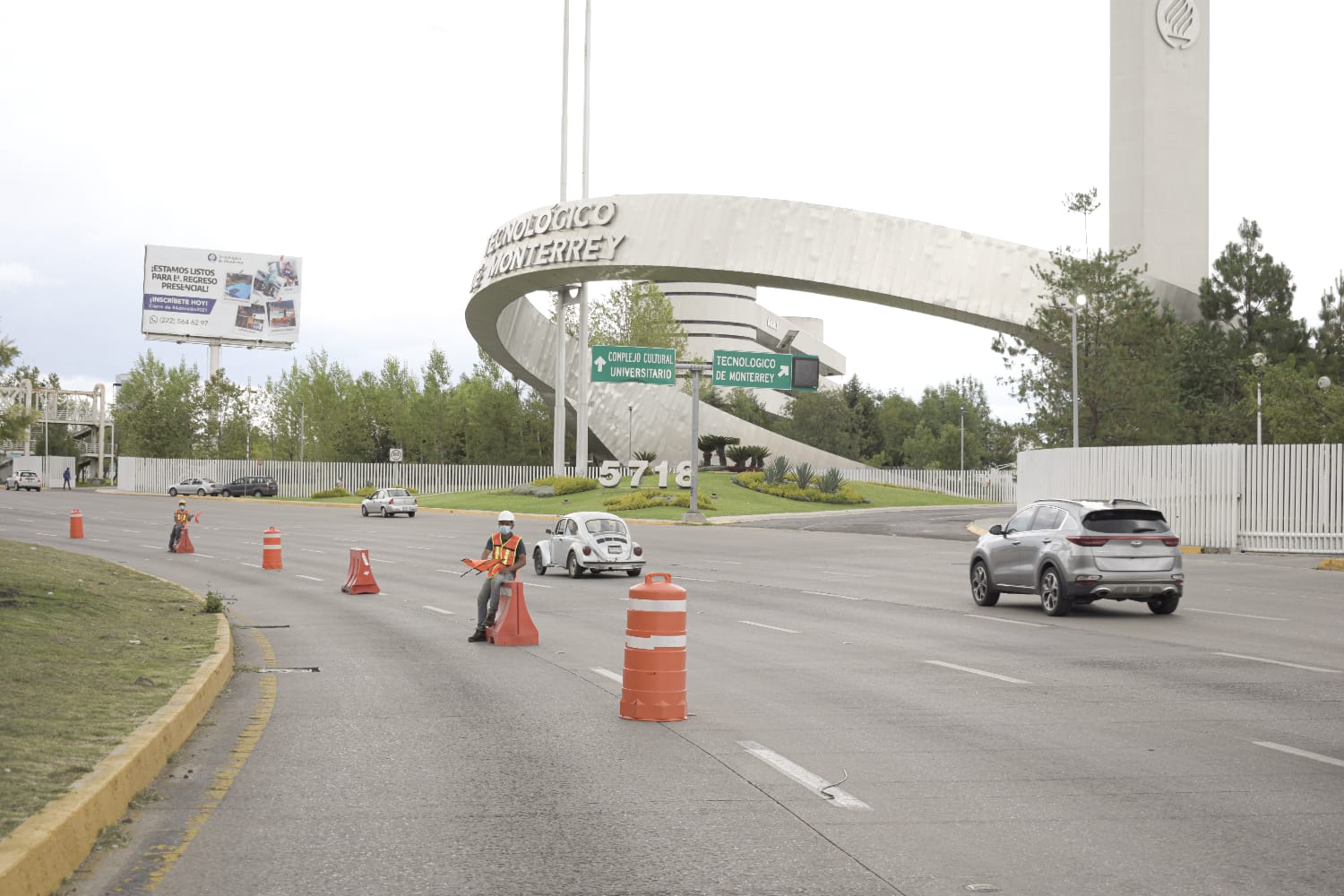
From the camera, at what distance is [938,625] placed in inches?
727

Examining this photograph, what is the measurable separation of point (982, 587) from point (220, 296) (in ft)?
299

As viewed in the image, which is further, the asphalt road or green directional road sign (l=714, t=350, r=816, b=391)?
green directional road sign (l=714, t=350, r=816, b=391)

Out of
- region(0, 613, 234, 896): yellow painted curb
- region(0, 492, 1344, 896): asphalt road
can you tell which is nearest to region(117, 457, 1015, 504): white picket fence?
region(0, 492, 1344, 896): asphalt road

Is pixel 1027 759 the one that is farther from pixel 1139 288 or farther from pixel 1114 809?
pixel 1139 288

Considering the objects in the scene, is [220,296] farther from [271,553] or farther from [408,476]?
[271,553]

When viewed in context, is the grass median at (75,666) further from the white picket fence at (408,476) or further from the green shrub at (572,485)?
the white picket fence at (408,476)

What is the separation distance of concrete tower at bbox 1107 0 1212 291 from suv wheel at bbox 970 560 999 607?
41977mm

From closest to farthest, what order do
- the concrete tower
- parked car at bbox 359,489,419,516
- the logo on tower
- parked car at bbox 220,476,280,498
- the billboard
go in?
the concrete tower → the logo on tower → parked car at bbox 359,489,419,516 → parked car at bbox 220,476,280,498 → the billboard

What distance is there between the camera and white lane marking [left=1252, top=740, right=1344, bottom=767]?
884 cm

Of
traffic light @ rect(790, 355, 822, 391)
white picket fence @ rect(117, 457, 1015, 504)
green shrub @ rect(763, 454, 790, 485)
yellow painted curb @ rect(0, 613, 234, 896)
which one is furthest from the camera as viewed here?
white picket fence @ rect(117, 457, 1015, 504)

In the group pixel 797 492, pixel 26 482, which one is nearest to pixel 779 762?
pixel 797 492

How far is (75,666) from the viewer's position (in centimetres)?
1129

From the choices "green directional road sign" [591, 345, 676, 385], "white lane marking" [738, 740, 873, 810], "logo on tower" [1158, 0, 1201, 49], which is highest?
"logo on tower" [1158, 0, 1201, 49]

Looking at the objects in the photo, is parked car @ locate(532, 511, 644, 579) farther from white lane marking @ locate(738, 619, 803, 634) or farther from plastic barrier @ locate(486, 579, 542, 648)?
plastic barrier @ locate(486, 579, 542, 648)
